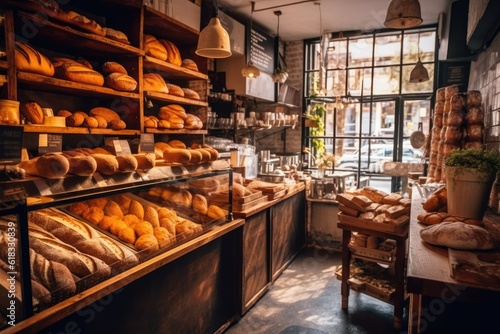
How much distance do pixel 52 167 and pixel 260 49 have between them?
4379mm

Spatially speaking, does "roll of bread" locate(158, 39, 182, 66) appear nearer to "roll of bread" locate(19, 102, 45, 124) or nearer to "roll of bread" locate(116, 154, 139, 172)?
"roll of bread" locate(19, 102, 45, 124)

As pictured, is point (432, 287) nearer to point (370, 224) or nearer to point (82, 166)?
point (82, 166)

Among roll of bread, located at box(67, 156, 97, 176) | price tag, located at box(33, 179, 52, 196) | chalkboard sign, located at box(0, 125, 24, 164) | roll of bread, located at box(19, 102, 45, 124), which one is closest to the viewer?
chalkboard sign, located at box(0, 125, 24, 164)

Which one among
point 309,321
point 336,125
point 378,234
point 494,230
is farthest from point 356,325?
point 336,125

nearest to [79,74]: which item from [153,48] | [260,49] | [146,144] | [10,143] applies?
[146,144]

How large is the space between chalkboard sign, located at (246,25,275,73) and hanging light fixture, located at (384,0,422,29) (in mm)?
2658

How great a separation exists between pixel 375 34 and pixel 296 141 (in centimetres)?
222

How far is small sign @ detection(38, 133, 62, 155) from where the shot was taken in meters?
2.12

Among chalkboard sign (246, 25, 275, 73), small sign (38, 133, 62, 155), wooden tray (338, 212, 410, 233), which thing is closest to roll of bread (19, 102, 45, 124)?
small sign (38, 133, 62, 155)

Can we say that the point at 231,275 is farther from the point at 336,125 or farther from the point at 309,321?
the point at 336,125

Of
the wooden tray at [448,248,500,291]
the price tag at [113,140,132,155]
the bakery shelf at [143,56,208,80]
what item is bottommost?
the wooden tray at [448,248,500,291]

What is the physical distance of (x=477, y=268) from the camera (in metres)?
1.18

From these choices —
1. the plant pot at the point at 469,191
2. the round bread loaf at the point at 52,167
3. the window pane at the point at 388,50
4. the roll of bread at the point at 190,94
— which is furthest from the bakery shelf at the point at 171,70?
the window pane at the point at 388,50

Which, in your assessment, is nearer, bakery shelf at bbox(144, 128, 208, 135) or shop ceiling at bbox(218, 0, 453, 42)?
bakery shelf at bbox(144, 128, 208, 135)
